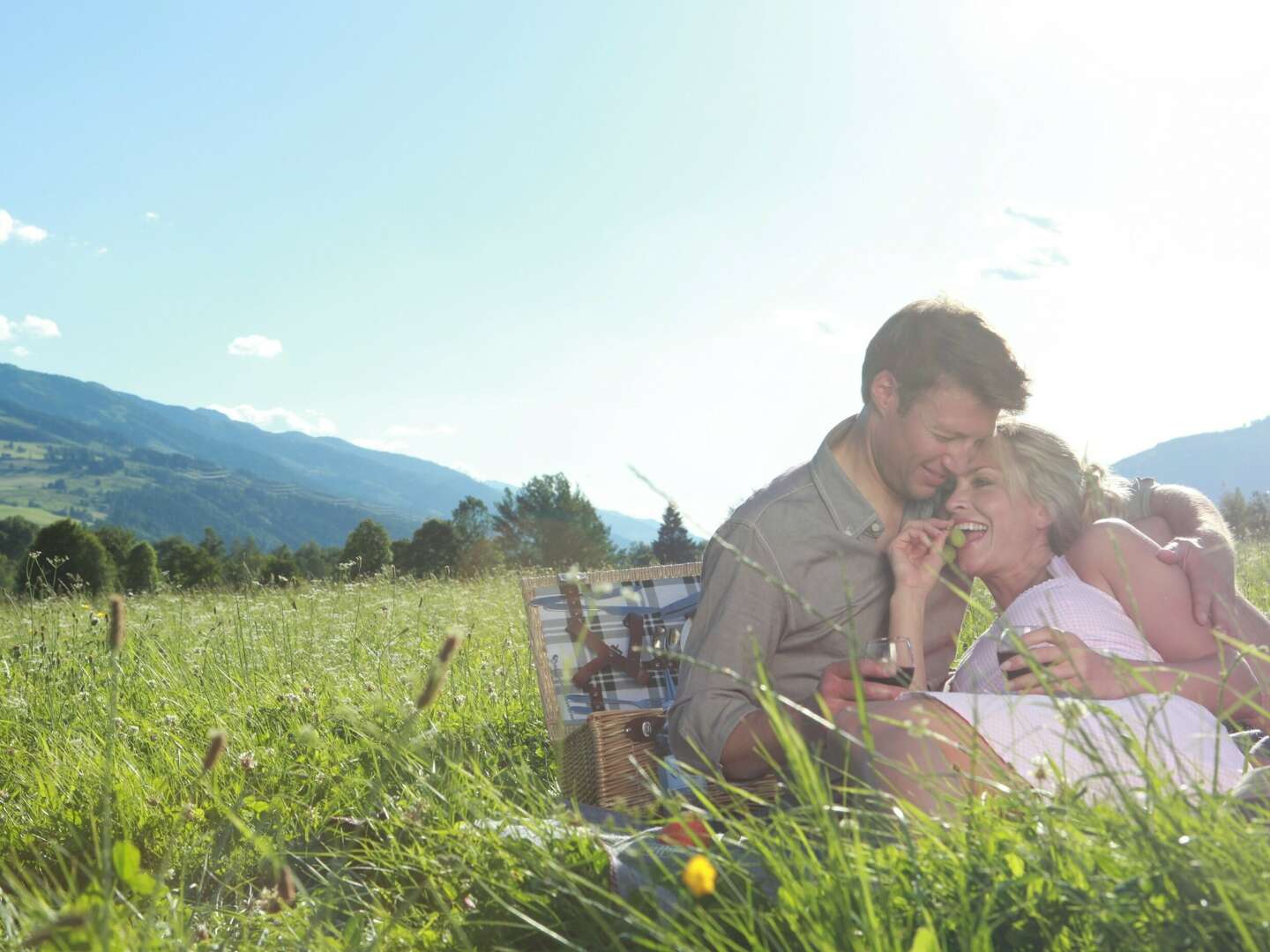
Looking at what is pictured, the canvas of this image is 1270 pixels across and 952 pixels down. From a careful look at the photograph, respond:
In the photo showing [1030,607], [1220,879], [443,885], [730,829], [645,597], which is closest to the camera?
[1220,879]

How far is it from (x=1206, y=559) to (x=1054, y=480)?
1.57ft

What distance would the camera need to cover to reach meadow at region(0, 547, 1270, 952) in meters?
1.46

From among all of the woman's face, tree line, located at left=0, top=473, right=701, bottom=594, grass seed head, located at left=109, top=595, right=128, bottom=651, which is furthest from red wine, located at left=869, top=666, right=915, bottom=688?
tree line, located at left=0, top=473, right=701, bottom=594

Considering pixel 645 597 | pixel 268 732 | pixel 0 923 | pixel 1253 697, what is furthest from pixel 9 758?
pixel 1253 697

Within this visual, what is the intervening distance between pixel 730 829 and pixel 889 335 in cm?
205

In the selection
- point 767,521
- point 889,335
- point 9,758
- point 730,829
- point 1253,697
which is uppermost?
point 889,335

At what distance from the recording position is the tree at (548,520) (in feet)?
233

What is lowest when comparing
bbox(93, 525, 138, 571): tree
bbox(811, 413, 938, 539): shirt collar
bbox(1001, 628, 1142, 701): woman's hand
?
bbox(93, 525, 138, 571): tree

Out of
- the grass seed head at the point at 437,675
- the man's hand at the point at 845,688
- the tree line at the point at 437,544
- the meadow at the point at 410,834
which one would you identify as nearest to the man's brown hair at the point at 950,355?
the man's hand at the point at 845,688

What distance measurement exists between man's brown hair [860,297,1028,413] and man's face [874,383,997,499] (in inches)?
1.3

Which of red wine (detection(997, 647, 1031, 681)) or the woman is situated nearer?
red wine (detection(997, 647, 1031, 681))

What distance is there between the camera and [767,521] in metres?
3.69

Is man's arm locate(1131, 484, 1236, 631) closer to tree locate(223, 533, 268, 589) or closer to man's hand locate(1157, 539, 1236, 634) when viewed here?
man's hand locate(1157, 539, 1236, 634)

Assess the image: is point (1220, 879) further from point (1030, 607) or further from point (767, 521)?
point (767, 521)
